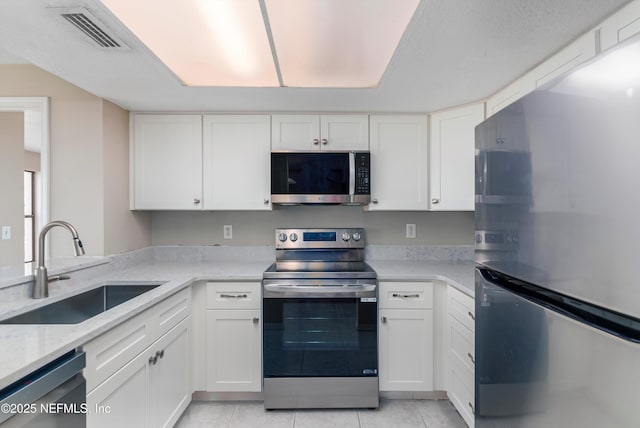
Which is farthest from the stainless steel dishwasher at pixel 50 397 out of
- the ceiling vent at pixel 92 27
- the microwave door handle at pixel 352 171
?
the microwave door handle at pixel 352 171

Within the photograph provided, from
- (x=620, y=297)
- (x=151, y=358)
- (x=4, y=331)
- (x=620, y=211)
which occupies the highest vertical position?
(x=620, y=211)

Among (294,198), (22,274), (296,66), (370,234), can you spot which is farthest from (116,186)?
(370,234)

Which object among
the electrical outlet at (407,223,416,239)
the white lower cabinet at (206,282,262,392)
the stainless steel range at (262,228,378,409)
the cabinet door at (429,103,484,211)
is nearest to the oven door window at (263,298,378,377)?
the stainless steel range at (262,228,378,409)

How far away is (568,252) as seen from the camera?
68cm

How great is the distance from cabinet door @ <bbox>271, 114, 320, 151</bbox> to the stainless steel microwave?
126 millimetres

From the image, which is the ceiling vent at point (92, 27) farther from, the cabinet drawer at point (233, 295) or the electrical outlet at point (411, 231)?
the electrical outlet at point (411, 231)

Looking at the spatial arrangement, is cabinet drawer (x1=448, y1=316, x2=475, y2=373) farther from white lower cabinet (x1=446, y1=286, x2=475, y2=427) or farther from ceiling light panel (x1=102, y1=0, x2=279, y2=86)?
ceiling light panel (x1=102, y1=0, x2=279, y2=86)

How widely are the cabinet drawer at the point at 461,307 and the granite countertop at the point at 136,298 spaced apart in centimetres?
6

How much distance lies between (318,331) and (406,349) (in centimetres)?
62

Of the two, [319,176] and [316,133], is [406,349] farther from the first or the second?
[316,133]

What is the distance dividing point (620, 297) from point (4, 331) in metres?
1.74

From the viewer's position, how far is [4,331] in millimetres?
1047

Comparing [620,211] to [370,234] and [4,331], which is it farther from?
[370,234]

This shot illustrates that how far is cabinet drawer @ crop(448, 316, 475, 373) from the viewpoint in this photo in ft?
5.49
